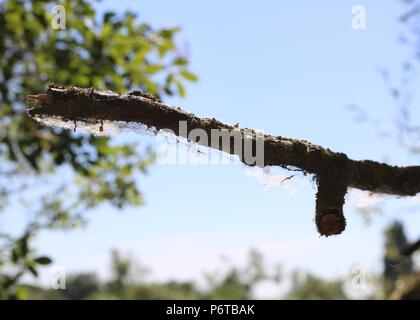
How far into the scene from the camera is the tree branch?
4.30ft

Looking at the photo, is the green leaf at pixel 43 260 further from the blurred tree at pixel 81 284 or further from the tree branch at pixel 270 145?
the blurred tree at pixel 81 284

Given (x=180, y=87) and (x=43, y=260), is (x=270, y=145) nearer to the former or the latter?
→ (x=43, y=260)

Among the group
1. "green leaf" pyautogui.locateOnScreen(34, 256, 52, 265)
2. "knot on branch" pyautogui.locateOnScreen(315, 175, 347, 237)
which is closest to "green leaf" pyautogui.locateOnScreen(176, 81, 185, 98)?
"green leaf" pyautogui.locateOnScreen(34, 256, 52, 265)

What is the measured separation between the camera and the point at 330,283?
28.9 metres

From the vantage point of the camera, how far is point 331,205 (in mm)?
1348

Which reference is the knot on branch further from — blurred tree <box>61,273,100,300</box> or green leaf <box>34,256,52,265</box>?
blurred tree <box>61,273,100,300</box>

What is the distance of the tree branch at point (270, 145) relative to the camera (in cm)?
131

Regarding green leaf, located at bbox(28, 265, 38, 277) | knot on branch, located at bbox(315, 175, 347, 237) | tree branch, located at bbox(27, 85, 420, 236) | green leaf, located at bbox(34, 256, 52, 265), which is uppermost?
tree branch, located at bbox(27, 85, 420, 236)

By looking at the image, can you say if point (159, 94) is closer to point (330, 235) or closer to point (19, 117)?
point (19, 117)

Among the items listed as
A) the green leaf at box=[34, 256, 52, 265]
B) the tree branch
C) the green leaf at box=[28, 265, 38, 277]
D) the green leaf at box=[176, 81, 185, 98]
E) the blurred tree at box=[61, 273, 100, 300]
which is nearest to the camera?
the tree branch

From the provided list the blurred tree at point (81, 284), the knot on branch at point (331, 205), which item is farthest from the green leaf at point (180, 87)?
the blurred tree at point (81, 284)

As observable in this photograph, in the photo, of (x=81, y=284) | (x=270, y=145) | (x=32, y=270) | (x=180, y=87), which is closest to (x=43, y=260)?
(x=32, y=270)
